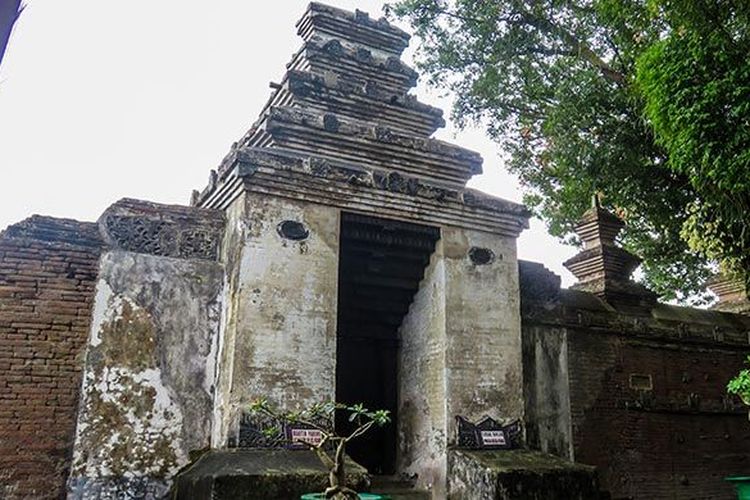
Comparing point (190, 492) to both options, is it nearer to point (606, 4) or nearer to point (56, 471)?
point (56, 471)

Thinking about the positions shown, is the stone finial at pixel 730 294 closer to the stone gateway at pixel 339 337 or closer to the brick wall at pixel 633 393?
the brick wall at pixel 633 393

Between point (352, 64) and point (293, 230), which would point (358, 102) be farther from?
point (293, 230)

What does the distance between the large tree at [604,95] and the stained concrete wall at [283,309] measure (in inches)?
186

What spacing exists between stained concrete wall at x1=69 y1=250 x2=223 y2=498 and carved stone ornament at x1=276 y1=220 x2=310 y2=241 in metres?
0.86

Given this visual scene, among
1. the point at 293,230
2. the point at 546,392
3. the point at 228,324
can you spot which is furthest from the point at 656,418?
the point at 228,324

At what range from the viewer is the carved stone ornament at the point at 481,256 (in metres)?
8.00

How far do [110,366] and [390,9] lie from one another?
26.8 ft

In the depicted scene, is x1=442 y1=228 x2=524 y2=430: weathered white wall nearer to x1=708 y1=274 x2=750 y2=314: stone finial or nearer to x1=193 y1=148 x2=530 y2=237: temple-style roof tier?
x1=193 y1=148 x2=530 y2=237: temple-style roof tier

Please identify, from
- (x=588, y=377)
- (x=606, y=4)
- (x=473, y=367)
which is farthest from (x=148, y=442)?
(x=606, y=4)

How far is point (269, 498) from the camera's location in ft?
18.3

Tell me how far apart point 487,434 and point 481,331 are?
1141 millimetres

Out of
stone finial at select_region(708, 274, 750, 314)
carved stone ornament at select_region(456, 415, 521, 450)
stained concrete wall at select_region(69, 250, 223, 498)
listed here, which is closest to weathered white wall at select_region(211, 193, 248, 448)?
stained concrete wall at select_region(69, 250, 223, 498)

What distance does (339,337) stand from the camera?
8.55 m

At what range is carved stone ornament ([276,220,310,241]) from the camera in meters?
7.01
